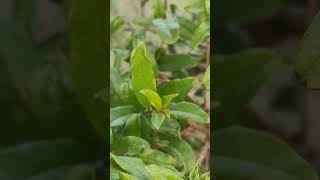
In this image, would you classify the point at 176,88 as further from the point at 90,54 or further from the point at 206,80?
the point at 90,54

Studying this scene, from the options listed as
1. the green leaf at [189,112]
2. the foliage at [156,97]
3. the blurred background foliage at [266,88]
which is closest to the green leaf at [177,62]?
the foliage at [156,97]

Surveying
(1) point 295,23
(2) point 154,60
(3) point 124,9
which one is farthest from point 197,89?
(1) point 295,23

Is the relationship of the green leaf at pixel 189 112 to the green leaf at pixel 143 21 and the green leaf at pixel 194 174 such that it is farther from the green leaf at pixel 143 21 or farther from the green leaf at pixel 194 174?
the green leaf at pixel 143 21

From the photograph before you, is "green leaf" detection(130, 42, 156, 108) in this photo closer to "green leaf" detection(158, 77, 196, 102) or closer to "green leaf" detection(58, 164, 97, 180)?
"green leaf" detection(158, 77, 196, 102)

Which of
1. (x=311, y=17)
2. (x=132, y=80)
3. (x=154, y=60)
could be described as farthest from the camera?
(x=154, y=60)

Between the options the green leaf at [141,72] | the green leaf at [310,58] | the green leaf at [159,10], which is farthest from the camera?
the green leaf at [159,10]

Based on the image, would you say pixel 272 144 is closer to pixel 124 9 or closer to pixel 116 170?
pixel 116 170

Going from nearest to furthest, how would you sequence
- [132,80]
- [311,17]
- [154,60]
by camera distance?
[311,17], [132,80], [154,60]
